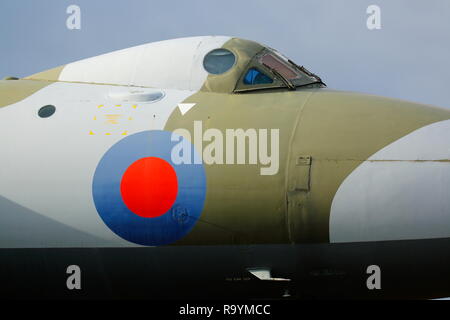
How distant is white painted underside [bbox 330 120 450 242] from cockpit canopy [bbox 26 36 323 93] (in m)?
2.00

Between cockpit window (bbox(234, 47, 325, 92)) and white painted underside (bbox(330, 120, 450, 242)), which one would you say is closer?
white painted underside (bbox(330, 120, 450, 242))

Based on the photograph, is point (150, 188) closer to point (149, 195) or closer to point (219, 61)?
point (149, 195)

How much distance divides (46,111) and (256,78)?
2.84 metres

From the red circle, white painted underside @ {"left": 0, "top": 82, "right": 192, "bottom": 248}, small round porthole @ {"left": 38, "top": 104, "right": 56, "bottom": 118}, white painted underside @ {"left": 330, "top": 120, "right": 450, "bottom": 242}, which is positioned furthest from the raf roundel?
white painted underside @ {"left": 330, "top": 120, "right": 450, "bottom": 242}

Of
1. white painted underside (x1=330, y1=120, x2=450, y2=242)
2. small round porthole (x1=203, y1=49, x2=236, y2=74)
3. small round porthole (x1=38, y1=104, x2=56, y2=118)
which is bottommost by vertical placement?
white painted underside (x1=330, y1=120, x2=450, y2=242)

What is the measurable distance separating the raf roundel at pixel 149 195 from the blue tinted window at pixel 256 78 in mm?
1531

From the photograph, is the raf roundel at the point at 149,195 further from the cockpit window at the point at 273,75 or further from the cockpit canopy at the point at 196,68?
the cockpit window at the point at 273,75

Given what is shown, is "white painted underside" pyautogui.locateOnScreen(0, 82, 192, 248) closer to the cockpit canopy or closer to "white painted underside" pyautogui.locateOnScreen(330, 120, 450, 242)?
the cockpit canopy

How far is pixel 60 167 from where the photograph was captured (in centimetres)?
963

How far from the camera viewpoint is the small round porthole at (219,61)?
10602 millimetres

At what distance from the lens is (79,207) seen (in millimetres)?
9531

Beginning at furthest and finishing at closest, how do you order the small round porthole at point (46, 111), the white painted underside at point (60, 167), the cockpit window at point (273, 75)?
the cockpit window at point (273, 75) → the small round porthole at point (46, 111) → the white painted underside at point (60, 167)

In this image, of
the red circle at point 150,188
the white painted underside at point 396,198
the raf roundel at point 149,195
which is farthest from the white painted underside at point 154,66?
the white painted underside at point 396,198

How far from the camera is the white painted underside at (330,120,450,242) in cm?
896
